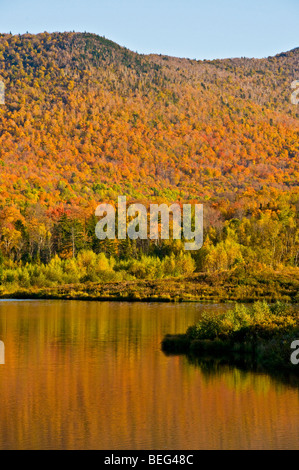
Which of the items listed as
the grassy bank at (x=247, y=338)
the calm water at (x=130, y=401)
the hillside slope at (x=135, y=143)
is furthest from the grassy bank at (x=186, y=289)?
the hillside slope at (x=135, y=143)

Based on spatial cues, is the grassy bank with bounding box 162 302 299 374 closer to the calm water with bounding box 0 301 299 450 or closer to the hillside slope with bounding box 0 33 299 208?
the calm water with bounding box 0 301 299 450

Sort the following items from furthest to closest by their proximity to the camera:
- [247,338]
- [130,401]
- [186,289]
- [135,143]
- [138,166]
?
1. [135,143]
2. [138,166]
3. [186,289]
4. [247,338]
5. [130,401]

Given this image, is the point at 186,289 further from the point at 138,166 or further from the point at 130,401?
the point at 138,166

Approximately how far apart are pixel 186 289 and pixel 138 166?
318 feet

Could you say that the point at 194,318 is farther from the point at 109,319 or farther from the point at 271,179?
the point at 271,179

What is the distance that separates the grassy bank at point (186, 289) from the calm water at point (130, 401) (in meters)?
31.4

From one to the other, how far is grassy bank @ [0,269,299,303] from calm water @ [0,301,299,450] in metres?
31.4

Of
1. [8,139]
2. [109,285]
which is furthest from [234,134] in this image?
[109,285]

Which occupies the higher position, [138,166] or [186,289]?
[138,166]

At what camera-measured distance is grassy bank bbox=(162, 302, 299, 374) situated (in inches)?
1046

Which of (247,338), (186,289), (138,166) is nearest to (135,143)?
(138,166)

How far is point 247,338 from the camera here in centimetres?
2920

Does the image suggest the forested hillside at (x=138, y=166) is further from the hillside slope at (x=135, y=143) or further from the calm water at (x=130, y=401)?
the calm water at (x=130, y=401)

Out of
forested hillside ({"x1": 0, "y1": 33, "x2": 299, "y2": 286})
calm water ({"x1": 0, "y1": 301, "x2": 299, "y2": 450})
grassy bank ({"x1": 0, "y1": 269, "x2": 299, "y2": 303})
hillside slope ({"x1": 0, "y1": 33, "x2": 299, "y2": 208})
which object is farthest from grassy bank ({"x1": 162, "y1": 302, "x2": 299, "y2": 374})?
hillside slope ({"x1": 0, "y1": 33, "x2": 299, "y2": 208})
